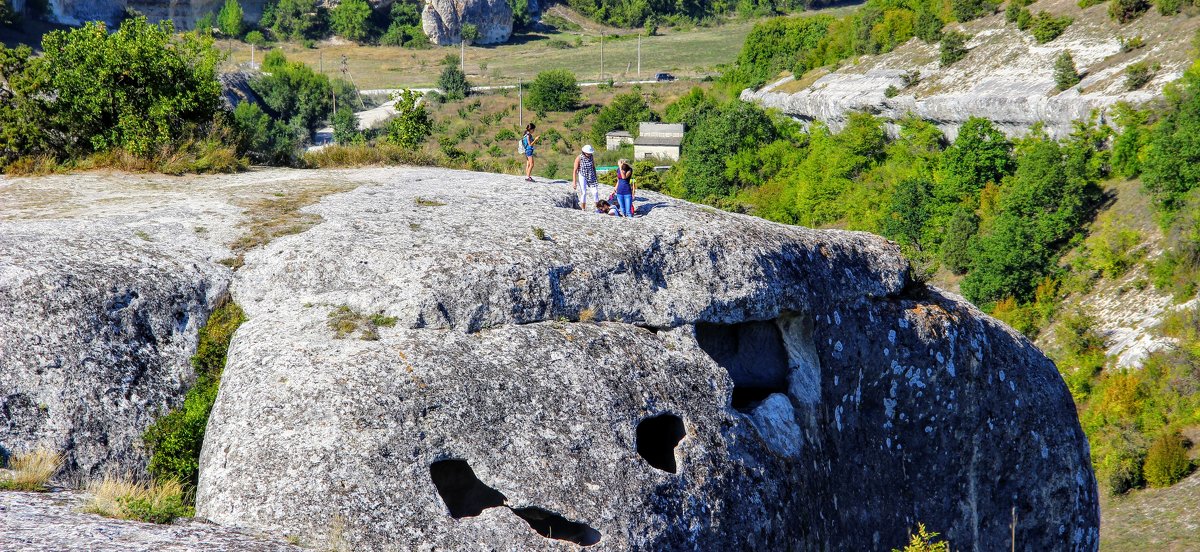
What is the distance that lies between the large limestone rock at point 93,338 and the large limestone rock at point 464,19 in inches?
5327

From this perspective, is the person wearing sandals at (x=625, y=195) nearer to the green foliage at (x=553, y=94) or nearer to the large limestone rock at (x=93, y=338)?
the large limestone rock at (x=93, y=338)

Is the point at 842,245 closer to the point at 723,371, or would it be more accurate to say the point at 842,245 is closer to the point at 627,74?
the point at 723,371

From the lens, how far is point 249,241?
1588 cm

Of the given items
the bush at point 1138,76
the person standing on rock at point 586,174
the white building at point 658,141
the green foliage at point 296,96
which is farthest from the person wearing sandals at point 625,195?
the white building at point 658,141

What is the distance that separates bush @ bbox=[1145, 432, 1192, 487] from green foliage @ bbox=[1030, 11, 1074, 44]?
33.7 metres

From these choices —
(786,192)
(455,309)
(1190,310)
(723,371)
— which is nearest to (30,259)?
(455,309)

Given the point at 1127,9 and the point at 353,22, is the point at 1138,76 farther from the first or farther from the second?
the point at 353,22

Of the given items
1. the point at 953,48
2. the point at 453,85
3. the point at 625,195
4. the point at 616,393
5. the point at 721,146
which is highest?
the point at 953,48

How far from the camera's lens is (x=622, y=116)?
354ft

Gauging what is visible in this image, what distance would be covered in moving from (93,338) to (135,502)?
10.6 ft

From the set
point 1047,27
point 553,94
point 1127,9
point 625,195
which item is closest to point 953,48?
point 1047,27

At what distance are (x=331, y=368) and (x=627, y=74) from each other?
11861 centimetres

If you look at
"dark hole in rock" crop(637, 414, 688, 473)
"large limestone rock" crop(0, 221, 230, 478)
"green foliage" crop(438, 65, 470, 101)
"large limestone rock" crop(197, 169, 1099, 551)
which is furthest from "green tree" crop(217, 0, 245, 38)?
"dark hole in rock" crop(637, 414, 688, 473)

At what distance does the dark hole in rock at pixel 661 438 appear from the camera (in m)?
13.5
